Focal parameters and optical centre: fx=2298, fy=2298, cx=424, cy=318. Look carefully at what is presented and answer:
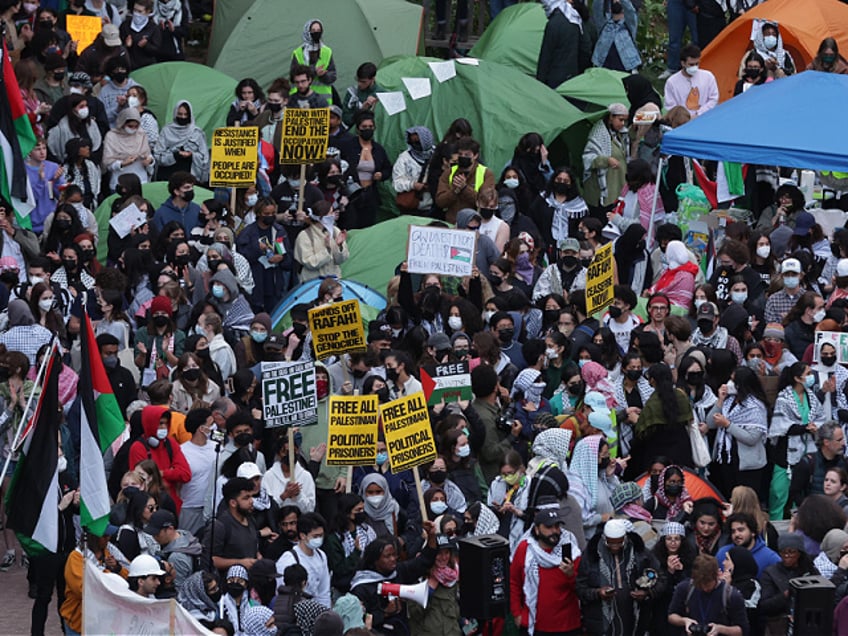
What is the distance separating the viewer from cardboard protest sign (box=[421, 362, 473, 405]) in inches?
730

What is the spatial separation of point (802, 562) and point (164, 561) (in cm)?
444

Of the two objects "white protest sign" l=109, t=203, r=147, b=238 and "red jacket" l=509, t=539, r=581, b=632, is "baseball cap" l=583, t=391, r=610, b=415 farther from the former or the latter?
"white protest sign" l=109, t=203, r=147, b=238

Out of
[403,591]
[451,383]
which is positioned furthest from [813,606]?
[451,383]

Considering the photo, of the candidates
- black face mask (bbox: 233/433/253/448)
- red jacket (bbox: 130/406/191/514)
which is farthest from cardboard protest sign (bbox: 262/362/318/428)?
red jacket (bbox: 130/406/191/514)

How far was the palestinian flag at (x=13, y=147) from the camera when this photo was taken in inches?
761

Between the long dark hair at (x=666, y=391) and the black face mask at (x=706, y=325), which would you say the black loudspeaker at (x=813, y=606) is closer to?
the long dark hair at (x=666, y=391)

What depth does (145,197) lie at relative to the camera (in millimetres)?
23141

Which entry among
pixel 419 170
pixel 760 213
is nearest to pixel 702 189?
pixel 760 213

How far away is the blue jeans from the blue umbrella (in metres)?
8.46

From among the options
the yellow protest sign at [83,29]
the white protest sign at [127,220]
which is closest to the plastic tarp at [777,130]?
the white protest sign at [127,220]

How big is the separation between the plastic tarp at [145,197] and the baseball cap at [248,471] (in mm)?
6170

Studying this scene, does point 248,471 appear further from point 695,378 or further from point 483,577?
point 695,378

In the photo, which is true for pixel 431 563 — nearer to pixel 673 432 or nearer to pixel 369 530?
pixel 369 530

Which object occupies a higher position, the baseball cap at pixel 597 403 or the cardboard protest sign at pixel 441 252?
the cardboard protest sign at pixel 441 252
